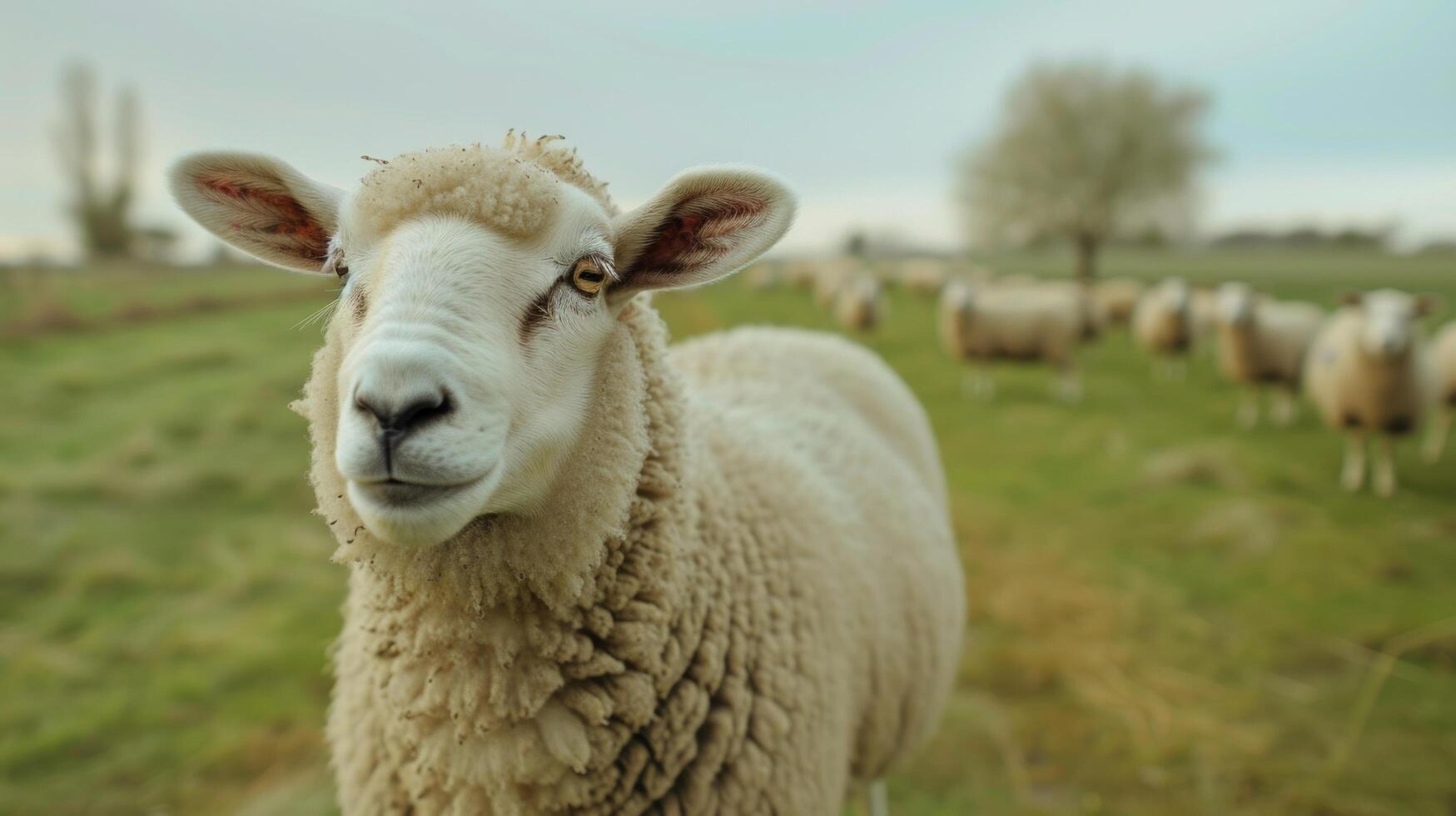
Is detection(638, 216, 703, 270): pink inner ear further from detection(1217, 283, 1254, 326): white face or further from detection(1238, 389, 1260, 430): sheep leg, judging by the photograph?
detection(1217, 283, 1254, 326): white face

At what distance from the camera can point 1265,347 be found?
8242mm

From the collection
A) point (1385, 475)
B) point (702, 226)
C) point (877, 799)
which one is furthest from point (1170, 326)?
point (702, 226)

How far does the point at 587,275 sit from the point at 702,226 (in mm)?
275

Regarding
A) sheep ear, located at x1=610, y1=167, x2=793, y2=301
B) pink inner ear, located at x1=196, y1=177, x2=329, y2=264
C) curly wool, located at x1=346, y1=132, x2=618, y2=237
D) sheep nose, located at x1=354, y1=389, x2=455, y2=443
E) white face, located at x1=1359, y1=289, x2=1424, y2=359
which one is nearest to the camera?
sheep nose, located at x1=354, y1=389, x2=455, y2=443

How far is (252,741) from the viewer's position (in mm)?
3119

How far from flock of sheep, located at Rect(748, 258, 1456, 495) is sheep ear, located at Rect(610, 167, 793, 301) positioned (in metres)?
6.68

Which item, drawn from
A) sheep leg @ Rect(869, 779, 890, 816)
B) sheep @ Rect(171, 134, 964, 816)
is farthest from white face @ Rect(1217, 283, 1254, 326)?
sheep @ Rect(171, 134, 964, 816)

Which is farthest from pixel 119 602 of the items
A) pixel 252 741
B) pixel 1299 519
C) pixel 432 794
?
pixel 1299 519

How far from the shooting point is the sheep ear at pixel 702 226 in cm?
135

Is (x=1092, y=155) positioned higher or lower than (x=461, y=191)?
higher

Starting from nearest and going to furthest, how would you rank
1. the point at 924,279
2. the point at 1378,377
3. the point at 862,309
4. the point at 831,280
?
1. the point at 1378,377
2. the point at 862,309
3. the point at 831,280
4. the point at 924,279

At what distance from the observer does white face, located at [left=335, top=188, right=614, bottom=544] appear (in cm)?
100

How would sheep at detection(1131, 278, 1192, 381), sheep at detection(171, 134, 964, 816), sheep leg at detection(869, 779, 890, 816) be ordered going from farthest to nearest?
sheep at detection(1131, 278, 1192, 381)
sheep leg at detection(869, 779, 890, 816)
sheep at detection(171, 134, 964, 816)

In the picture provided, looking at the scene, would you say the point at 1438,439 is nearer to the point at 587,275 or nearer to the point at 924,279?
the point at 587,275
